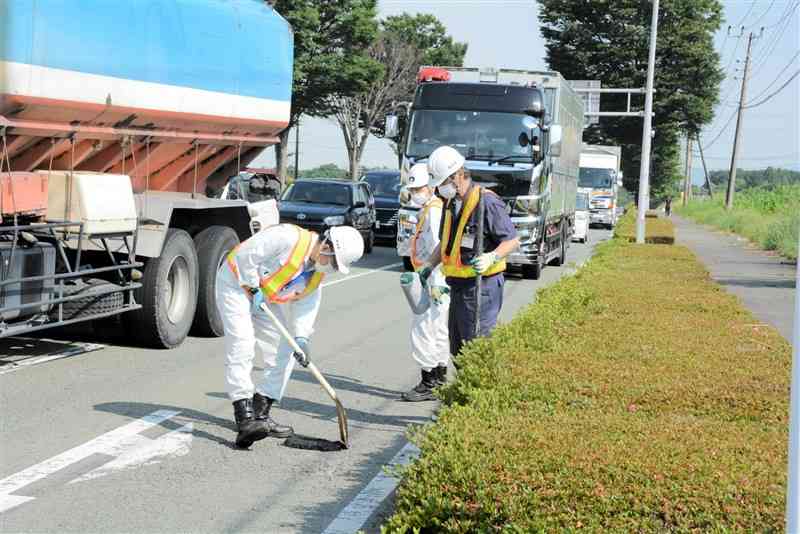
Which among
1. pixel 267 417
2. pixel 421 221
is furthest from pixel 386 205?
pixel 267 417

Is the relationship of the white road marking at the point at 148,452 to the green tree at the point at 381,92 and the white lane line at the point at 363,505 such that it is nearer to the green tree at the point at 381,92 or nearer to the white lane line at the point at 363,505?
the white lane line at the point at 363,505

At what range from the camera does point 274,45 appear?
43.2ft

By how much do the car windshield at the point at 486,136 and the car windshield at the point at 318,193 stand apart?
5923mm

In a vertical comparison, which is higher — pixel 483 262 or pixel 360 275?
pixel 483 262

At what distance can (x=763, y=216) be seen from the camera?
47.2 metres

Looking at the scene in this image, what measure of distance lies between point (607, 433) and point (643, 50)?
188 feet

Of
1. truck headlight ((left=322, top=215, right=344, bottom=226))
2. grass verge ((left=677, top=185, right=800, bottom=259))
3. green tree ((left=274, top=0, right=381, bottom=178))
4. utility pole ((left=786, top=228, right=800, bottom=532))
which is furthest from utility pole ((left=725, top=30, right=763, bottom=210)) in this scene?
utility pole ((left=786, top=228, right=800, bottom=532))

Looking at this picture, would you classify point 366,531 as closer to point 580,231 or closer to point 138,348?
point 138,348

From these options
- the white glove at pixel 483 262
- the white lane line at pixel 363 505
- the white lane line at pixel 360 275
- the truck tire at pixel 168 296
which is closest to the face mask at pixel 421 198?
the white glove at pixel 483 262

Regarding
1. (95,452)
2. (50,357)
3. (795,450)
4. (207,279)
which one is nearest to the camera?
(795,450)

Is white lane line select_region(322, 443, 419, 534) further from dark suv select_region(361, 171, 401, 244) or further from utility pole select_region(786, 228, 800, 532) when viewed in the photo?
dark suv select_region(361, 171, 401, 244)

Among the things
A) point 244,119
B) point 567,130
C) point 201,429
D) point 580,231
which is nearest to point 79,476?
point 201,429

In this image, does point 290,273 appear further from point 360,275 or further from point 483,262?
point 360,275

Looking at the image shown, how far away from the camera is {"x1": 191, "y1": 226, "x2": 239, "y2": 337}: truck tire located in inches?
474
